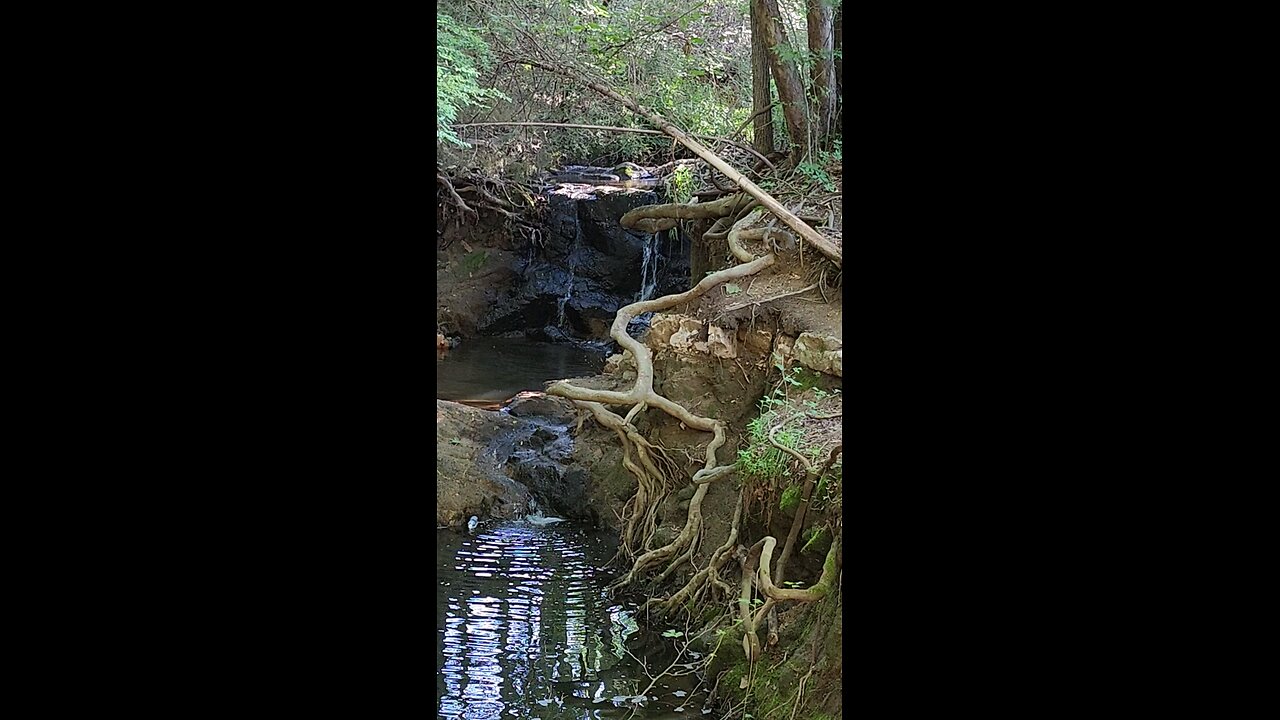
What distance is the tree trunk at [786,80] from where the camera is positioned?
8445mm

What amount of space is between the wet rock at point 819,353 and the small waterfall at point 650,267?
816 centimetres

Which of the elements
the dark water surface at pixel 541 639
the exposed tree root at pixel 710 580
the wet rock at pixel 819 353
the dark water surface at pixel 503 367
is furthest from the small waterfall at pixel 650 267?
the exposed tree root at pixel 710 580

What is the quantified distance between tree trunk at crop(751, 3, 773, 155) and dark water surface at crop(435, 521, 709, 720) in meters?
3.31

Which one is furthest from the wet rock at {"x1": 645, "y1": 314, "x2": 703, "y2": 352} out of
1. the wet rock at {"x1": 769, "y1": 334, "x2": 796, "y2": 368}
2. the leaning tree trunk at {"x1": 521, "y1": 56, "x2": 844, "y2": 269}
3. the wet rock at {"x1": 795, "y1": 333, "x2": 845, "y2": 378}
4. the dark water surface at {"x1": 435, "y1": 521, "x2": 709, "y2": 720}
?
the dark water surface at {"x1": 435, "y1": 521, "x2": 709, "y2": 720}

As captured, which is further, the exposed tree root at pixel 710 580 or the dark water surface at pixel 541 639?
the exposed tree root at pixel 710 580

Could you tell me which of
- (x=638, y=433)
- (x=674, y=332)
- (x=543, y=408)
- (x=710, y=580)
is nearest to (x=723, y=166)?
(x=674, y=332)

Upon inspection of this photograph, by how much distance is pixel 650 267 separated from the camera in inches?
600

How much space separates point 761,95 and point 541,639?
183 inches

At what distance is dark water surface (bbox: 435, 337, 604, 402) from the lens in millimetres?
12086

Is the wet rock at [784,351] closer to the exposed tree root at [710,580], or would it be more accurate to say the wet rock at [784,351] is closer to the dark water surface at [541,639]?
the exposed tree root at [710,580]

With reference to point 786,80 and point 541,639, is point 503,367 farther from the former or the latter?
point 541,639

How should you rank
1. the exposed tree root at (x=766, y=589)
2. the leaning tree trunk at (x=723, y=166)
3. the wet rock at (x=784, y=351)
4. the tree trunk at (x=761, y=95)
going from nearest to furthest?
the exposed tree root at (x=766, y=589), the wet rock at (x=784, y=351), the leaning tree trunk at (x=723, y=166), the tree trunk at (x=761, y=95)
